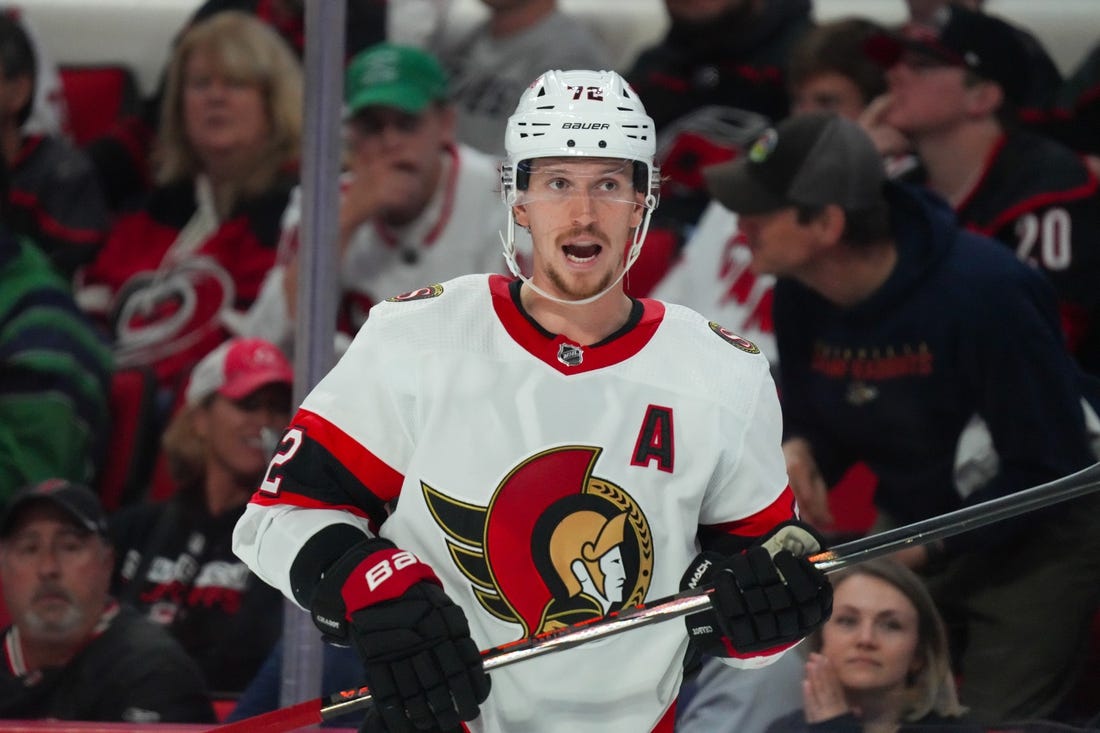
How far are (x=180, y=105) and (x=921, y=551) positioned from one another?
2.10 meters

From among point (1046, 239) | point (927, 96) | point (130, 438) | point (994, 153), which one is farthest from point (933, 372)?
point (130, 438)

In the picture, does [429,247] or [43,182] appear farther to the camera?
[43,182]

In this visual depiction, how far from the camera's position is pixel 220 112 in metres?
3.81

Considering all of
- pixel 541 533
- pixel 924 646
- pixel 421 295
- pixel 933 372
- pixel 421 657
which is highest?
pixel 421 295

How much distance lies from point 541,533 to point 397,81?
5.71 feet

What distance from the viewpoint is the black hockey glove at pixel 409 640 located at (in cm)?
178

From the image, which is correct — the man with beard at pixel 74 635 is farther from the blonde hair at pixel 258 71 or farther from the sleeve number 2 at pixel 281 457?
the blonde hair at pixel 258 71

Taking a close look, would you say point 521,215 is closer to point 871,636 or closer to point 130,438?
point 871,636

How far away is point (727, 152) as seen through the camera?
3.59 meters

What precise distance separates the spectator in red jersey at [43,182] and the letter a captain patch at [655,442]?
2.16 m

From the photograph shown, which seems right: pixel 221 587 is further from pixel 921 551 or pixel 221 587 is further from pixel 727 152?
pixel 727 152

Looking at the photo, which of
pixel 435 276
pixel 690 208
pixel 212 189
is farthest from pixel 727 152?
pixel 212 189

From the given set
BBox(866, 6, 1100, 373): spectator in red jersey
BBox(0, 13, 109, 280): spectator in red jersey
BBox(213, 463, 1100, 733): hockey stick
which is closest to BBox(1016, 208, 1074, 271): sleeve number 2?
BBox(866, 6, 1100, 373): spectator in red jersey

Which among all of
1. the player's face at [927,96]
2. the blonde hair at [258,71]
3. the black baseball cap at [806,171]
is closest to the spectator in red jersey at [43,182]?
the blonde hair at [258,71]
